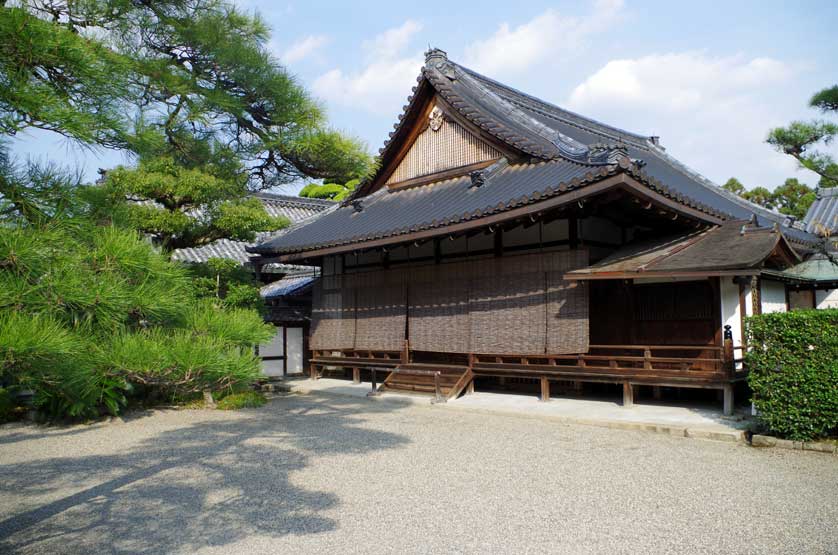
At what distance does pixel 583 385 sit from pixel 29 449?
923 centimetres

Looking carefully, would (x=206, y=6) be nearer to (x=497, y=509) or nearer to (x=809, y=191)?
(x=497, y=509)

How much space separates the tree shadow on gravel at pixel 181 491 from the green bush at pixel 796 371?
453 centimetres

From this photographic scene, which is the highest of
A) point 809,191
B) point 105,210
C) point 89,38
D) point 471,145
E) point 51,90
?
point 809,191

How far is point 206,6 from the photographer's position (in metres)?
5.87

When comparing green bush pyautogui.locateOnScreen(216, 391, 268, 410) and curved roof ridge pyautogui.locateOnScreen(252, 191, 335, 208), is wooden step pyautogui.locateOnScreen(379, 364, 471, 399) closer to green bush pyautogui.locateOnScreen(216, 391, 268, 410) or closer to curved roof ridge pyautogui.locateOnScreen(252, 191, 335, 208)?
green bush pyautogui.locateOnScreen(216, 391, 268, 410)

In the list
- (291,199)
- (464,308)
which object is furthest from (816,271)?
(291,199)

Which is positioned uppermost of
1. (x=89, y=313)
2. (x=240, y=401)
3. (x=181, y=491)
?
(x=89, y=313)

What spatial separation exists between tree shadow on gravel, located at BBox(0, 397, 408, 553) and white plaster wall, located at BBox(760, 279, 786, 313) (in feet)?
22.9

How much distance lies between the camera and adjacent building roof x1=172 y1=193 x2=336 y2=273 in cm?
1691

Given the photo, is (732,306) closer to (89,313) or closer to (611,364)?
(611,364)

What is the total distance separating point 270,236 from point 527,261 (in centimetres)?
808

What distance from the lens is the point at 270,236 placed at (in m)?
15.9

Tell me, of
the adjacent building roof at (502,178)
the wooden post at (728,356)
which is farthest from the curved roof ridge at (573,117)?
the wooden post at (728,356)

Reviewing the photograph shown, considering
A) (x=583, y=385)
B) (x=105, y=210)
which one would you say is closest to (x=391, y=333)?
(x=583, y=385)
